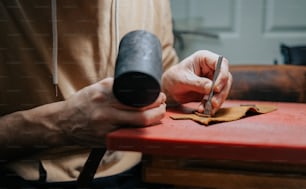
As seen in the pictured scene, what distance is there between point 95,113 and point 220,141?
0.58ft

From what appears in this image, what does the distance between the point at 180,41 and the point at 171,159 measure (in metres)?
1.02

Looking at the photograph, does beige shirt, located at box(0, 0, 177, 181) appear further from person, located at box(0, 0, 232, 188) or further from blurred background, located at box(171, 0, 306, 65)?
blurred background, located at box(171, 0, 306, 65)

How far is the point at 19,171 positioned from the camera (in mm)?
643

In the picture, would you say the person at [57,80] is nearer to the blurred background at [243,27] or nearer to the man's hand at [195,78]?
the man's hand at [195,78]

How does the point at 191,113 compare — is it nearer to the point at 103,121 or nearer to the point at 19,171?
the point at 103,121

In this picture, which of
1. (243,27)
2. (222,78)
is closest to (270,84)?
(222,78)

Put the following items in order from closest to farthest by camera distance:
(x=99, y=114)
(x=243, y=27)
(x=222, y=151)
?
(x=222, y=151)
(x=99, y=114)
(x=243, y=27)

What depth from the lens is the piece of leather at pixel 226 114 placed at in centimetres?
50

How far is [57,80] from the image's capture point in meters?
0.65

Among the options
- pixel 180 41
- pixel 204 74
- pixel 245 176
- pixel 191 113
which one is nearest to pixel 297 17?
pixel 180 41

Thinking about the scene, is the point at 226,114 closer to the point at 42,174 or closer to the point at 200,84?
the point at 200,84

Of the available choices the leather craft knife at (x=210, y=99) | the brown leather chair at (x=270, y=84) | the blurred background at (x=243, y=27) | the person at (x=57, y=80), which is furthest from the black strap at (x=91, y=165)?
the blurred background at (x=243, y=27)

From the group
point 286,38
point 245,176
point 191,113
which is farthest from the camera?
point 286,38

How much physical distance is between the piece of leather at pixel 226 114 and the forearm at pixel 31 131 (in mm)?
166
